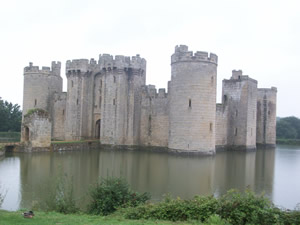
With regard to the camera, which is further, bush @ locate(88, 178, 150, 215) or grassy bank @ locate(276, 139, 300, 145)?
grassy bank @ locate(276, 139, 300, 145)

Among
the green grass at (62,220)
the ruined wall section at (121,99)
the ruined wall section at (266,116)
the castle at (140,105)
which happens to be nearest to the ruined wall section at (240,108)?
the castle at (140,105)

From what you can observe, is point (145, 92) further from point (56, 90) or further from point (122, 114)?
point (56, 90)

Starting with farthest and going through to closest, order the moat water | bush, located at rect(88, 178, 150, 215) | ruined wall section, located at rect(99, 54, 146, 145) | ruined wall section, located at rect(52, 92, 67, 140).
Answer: ruined wall section, located at rect(52, 92, 67, 140)
ruined wall section, located at rect(99, 54, 146, 145)
the moat water
bush, located at rect(88, 178, 150, 215)

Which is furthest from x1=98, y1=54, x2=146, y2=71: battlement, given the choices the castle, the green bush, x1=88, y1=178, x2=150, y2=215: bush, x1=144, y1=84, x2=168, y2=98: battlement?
the green bush

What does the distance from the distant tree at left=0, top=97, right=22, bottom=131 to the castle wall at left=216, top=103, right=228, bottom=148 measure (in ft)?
→ 73.2

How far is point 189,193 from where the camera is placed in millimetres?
10977

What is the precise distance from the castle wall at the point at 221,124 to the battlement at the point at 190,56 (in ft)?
19.9

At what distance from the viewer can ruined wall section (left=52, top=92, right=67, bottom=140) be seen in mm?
31156

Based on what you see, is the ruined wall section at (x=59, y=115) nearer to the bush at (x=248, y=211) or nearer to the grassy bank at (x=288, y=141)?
the bush at (x=248, y=211)

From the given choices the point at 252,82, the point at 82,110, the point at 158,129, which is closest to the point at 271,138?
the point at 252,82

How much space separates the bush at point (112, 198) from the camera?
814 cm

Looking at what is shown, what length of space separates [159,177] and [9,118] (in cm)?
2826

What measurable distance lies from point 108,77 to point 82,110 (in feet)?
13.7

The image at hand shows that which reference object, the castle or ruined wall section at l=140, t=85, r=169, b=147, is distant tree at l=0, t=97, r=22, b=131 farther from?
ruined wall section at l=140, t=85, r=169, b=147
